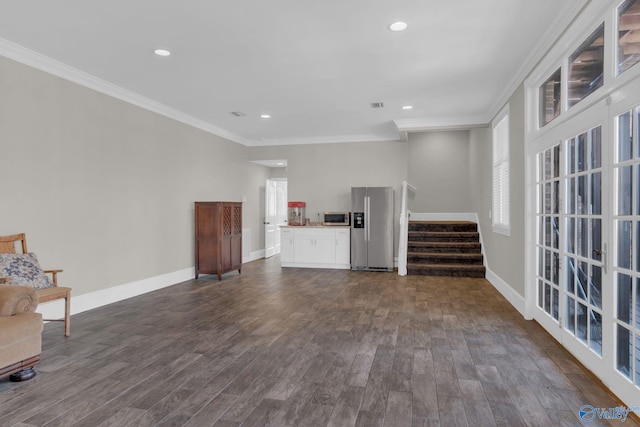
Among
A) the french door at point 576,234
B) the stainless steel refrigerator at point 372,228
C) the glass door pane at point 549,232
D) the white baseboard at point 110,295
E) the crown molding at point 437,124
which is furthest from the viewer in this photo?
the stainless steel refrigerator at point 372,228

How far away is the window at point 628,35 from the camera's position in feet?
7.14

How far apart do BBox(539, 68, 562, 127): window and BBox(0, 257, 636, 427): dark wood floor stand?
6.96 feet

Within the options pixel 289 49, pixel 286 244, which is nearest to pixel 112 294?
pixel 286 244

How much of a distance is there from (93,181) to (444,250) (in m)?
6.10

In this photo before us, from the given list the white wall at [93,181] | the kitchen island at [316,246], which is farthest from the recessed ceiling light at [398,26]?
the kitchen island at [316,246]

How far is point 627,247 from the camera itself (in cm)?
224

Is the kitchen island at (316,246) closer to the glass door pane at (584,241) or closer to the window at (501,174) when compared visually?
the window at (501,174)

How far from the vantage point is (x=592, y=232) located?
2.68 metres

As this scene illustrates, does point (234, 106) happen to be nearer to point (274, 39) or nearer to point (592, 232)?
point (274, 39)

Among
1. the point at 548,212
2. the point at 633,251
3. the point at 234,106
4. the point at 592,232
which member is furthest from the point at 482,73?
the point at 234,106

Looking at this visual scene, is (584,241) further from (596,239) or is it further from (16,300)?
(16,300)

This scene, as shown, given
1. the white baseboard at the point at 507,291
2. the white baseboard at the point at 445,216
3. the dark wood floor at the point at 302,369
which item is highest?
the white baseboard at the point at 445,216

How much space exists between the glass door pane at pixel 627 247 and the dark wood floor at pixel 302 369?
1.18 ft

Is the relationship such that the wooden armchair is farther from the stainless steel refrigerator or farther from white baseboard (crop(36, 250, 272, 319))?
the stainless steel refrigerator
